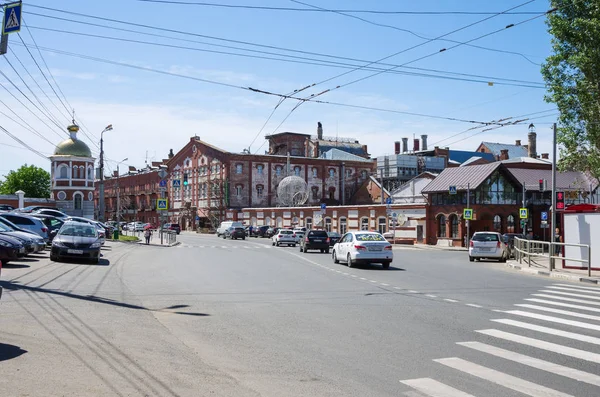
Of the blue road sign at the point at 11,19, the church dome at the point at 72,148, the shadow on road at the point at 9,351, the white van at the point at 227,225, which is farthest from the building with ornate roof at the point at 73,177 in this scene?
the shadow on road at the point at 9,351

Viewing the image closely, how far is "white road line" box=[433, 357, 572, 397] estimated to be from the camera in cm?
645

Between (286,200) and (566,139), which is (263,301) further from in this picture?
(286,200)

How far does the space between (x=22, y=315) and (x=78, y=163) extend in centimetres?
7368

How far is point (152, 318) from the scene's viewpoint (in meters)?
11.1

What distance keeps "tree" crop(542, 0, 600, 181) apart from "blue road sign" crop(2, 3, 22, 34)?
25.8 metres

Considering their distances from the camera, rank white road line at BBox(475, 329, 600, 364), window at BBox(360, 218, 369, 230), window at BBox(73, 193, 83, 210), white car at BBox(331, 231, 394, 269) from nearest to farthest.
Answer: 1. white road line at BBox(475, 329, 600, 364)
2. white car at BBox(331, 231, 394, 269)
3. window at BBox(360, 218, 369, 230)
4. window at BBox(73, 193, 83, 210)

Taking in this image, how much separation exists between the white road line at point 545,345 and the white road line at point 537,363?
0.66 m

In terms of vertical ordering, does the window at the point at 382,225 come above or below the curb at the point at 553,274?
above

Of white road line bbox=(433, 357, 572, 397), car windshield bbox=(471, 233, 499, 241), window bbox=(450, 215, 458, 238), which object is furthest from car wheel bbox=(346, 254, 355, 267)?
window bbox=(450, 215, 458, 238)

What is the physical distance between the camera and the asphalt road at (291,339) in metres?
6.68

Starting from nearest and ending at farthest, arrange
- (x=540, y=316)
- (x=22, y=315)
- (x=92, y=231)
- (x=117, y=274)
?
(x=22, y=315)
(x=540, y=316)
(x=117, y=274)
(x=92, y=231)

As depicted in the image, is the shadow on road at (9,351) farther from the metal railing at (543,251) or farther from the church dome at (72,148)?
the church dome at (72,148)

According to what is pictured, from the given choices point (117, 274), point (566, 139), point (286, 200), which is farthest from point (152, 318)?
point (286, 200)

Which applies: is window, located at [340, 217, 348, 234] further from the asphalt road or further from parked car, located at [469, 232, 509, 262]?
the asphalt road
